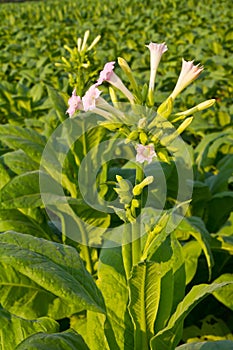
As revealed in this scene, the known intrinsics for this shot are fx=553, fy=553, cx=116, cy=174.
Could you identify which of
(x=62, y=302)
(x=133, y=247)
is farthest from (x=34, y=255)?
(x=62, y=302)

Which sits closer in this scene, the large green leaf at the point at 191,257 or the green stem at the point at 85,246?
the large green leaf at the point at 191,257

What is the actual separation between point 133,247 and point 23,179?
0.93 m

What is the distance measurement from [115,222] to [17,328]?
3.26 ft

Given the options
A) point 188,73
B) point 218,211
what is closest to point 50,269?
point 188,73

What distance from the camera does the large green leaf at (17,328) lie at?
167cm

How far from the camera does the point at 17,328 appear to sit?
1671mm

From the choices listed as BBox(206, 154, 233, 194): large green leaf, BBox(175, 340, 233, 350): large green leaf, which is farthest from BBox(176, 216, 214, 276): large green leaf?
BBox(206, 154, 233, 194): large green leaf

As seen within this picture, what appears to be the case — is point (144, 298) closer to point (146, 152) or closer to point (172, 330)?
point (172, 330)

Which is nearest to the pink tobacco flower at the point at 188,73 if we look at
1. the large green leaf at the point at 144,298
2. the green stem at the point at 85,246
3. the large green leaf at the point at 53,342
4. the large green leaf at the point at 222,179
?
the large green leaf at the point at 144,298

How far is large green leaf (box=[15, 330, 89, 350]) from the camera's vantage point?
4.49 feet

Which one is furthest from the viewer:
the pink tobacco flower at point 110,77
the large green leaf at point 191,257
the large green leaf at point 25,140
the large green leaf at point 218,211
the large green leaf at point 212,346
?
the large green leaf at point 218,211

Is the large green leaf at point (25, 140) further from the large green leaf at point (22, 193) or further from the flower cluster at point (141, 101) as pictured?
the flower cluster at point (141, 101)

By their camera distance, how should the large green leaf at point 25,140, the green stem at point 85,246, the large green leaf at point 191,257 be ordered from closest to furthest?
the large green leaf at point 191,257, the green stem at point 85,246, the large green leaf at point 25,140

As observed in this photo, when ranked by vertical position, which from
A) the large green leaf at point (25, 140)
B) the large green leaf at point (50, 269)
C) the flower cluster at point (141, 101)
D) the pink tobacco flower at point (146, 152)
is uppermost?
the flower cluster at point (141, 101)
